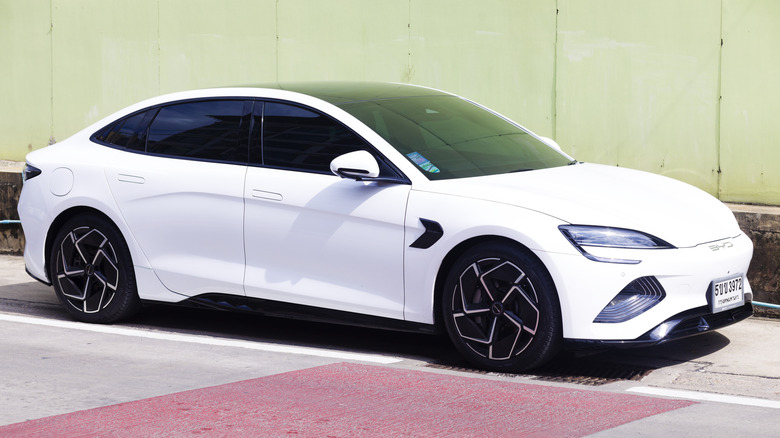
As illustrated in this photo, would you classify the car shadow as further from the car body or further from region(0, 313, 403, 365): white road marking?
the car body

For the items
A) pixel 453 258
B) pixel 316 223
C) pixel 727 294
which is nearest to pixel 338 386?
pixel 453 258

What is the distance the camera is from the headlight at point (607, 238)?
626cm

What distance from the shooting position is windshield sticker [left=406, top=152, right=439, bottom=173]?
6920mm

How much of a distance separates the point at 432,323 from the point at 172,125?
2380 millimetres

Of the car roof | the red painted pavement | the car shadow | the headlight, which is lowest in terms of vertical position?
the car shadow

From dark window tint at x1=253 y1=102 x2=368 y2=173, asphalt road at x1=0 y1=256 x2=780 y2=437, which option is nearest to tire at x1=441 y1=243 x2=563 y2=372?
asphalt road at x1=0 y1=256 x2=780 y2=437

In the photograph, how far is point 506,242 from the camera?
21.1 feet

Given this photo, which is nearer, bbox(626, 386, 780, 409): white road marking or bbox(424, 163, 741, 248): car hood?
bbox(626, 386, 780, 409): white road marking

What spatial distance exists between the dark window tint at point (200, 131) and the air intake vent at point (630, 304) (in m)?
2.55

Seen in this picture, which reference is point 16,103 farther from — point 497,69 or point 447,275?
point 447,275

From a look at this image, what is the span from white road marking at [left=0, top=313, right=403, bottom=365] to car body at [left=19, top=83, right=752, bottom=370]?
0.44ft

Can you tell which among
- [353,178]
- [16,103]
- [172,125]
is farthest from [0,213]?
[353,178]

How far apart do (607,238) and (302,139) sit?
2099mm

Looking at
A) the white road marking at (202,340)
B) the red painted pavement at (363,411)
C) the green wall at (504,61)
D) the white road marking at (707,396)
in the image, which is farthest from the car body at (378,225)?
the green wall at (504,61)
